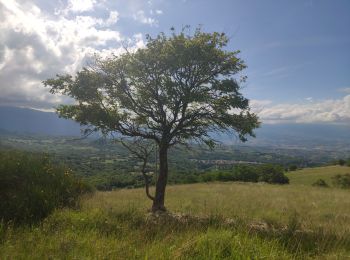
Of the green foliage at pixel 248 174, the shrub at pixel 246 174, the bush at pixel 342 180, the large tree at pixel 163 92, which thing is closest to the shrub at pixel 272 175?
the green foliage at pixel 248 174

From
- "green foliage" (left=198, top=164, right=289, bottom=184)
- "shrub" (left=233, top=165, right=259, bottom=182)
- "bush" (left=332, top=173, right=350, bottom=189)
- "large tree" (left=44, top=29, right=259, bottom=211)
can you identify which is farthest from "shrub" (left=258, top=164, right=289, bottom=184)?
"large tree" (left=44, top=29, right=259, bottom=211)

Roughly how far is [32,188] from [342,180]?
5949 cm

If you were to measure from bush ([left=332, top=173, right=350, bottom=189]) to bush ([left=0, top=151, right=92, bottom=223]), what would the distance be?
54.8 metres

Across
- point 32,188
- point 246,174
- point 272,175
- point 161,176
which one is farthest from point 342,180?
point 32,188

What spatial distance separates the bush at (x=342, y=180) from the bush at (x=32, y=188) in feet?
180

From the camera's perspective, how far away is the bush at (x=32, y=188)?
8875 millimetres

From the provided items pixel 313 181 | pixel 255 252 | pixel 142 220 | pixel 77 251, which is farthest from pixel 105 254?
pixel 313 181

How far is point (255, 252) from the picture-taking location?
17.5 ft

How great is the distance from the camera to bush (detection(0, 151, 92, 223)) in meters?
8.88

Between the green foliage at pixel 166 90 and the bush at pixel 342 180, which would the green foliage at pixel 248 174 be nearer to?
the bush at pixel 342 180

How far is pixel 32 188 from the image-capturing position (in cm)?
991

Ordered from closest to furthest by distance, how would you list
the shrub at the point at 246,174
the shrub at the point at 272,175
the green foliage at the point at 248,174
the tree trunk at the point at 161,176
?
the tree trunk at the point at 161,176
the shrub at the point at 272,175
the green foliage at the point at 248,174
the shrub at the point at 246,174

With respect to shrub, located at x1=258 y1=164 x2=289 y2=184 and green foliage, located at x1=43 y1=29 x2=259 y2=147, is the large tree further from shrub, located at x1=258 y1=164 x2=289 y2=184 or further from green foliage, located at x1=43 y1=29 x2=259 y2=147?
shrub, located at x1=258 y1=164 x2=289 y2=184

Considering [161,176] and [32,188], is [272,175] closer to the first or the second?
[161,176]
